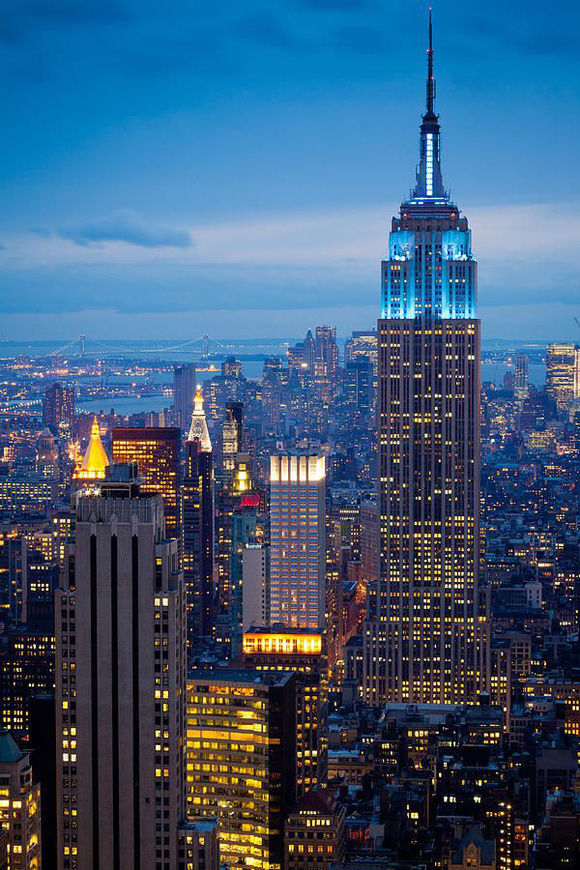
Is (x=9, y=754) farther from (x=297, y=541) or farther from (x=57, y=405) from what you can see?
(x=57, y=405)


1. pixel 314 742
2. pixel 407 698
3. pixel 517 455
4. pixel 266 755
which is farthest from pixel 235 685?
pixel 517 455

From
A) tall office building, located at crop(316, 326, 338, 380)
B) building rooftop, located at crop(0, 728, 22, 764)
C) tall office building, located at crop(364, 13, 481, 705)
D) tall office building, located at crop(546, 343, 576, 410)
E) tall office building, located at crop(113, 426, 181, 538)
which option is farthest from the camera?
tall office building, located at crop(546, 343, 576, 410)

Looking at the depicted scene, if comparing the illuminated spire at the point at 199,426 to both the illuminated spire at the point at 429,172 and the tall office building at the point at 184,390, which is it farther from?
the illuminated spire at the point at 429,172

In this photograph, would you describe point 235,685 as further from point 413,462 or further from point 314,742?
point 413,462

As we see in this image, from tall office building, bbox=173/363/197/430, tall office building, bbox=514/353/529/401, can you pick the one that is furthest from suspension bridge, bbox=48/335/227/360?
tall office building, bbox=514/353/529/401

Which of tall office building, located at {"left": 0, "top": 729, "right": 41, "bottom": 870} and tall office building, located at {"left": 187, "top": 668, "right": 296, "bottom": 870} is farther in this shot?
tall office building, located at {"left": 187, "top": 668, "right": 296, "bottom": 870}

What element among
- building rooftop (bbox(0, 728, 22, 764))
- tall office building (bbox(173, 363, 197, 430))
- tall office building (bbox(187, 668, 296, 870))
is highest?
tall office building (bbox(173, 363, 197, 430))

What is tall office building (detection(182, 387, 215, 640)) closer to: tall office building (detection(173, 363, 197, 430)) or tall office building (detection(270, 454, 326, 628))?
tall office building (detection(173, 363, 197, 430))
